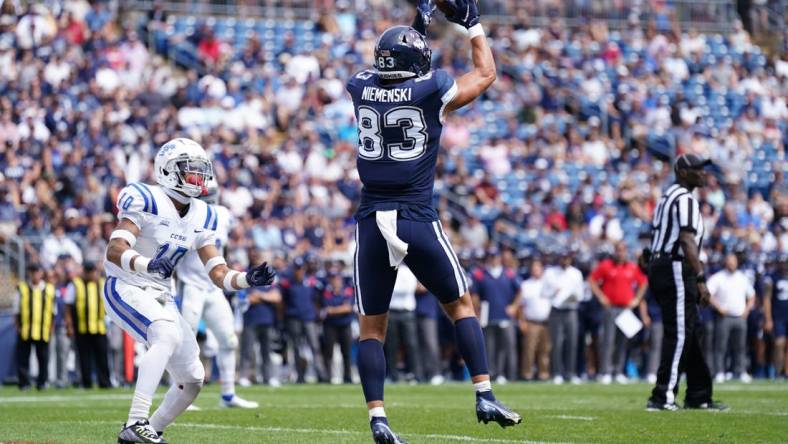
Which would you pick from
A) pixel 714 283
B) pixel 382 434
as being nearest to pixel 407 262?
pixel 382 434

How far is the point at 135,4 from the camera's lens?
25391 millimetres

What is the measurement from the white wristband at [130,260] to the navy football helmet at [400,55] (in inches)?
64.1

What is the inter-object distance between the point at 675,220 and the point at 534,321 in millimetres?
8105

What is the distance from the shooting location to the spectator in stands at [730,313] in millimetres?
18344

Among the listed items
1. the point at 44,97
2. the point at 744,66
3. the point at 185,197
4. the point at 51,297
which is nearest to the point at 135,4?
the point at 44,97

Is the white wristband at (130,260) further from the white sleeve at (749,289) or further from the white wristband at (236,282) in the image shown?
the white sleeve at (749,289)

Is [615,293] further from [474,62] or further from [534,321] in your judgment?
[474,62]

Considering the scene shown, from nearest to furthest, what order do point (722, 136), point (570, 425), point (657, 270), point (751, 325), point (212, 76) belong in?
point (570, 425), point (657, 270), point (751, 325), point (212, 76), point (722, 136)

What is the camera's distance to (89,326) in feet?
55.3

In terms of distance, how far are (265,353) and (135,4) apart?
985cm

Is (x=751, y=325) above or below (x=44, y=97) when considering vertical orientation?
below

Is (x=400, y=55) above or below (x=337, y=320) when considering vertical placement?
above

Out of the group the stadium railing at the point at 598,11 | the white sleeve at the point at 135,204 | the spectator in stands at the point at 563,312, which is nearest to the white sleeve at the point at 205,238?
the white sleeve at the point at 135,204

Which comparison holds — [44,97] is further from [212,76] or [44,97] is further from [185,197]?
[185,197]
